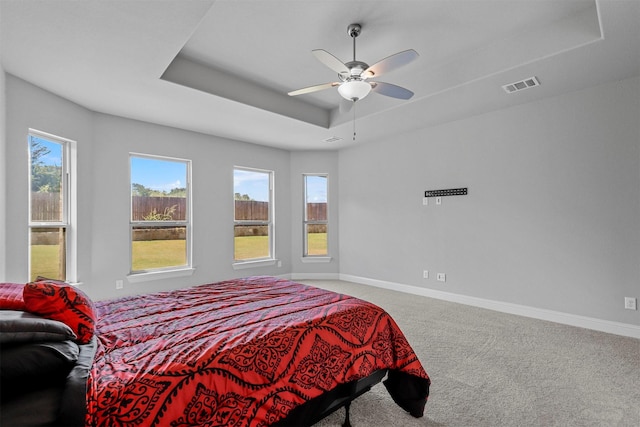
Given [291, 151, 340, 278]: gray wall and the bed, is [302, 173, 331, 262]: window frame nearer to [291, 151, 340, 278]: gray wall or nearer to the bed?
[291, 151, 340, 278]: gray wall

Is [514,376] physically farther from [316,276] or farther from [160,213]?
[160,213]

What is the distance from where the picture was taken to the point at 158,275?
4566mm

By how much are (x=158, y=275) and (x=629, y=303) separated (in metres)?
5.69

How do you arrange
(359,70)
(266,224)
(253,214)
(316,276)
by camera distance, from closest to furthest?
(359,70) < (253,214) < (266,224) < (316,276)

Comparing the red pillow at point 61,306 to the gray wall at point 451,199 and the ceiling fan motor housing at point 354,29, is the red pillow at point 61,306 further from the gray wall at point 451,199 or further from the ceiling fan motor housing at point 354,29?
the ceiling fan motor housing at point 354,29

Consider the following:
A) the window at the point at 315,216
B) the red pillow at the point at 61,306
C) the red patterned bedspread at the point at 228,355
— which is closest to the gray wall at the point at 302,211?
the window at the point at 315,216

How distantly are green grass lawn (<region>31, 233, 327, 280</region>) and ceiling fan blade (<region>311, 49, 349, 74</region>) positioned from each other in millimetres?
3566

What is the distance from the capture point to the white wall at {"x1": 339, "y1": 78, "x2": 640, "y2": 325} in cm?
331

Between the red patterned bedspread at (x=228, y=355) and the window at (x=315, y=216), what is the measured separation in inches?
156

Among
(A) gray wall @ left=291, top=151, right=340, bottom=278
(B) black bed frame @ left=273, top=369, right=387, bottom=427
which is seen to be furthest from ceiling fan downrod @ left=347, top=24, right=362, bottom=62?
(A) gray wall @ left=291, top=151, right=340, bottom=278

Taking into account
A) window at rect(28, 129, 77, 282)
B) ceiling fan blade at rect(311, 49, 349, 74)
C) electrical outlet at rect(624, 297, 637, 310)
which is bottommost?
electrical outlet at rect(624, 297, 637, 310)

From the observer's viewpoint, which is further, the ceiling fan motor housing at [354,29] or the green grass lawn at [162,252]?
the green grass lawn at [162,252]

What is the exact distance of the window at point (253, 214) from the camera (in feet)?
18.6

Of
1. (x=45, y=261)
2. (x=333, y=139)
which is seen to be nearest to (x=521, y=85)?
(x=333, y=139)
